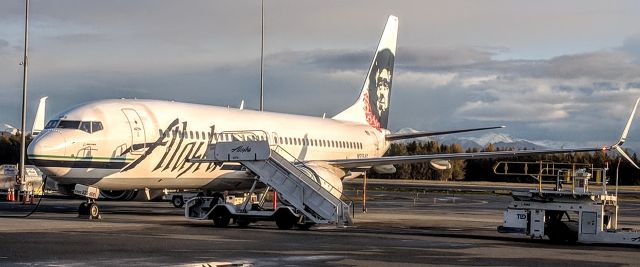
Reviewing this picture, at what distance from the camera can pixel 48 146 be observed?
1093 inches

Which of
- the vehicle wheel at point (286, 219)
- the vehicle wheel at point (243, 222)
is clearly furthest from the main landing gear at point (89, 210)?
the vehicle wheel at point (286, 219)

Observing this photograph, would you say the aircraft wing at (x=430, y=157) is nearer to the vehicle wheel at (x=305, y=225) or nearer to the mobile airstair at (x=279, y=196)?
the mobile airstair at (x=279, y=196)

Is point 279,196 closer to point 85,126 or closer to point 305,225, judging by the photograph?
point 305,225

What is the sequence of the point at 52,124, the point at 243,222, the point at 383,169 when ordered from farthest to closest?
the point at 383,169 → the point at 52,124 → the point at 243,222

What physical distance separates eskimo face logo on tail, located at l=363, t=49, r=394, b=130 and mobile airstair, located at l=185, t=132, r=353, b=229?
59.2ft

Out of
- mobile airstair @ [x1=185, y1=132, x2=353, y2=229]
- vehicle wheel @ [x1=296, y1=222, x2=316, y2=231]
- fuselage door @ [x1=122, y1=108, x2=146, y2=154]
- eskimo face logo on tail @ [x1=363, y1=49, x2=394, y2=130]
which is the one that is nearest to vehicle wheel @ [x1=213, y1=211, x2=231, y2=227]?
mobile airstair @ [x1=185, y1=132, x2=353, y2=229]

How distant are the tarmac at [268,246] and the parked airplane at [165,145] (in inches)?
62.3

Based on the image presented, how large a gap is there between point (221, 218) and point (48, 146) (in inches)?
210

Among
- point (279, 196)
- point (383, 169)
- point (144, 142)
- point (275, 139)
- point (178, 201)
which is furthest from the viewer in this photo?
point (383, 169)

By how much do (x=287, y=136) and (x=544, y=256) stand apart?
19.8 m

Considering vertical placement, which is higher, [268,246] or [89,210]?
[268,246]

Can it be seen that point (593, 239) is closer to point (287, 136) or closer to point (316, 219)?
point (316, 219)

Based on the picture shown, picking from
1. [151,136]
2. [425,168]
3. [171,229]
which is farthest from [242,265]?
[425,168]

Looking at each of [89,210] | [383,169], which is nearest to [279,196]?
[89,210]
